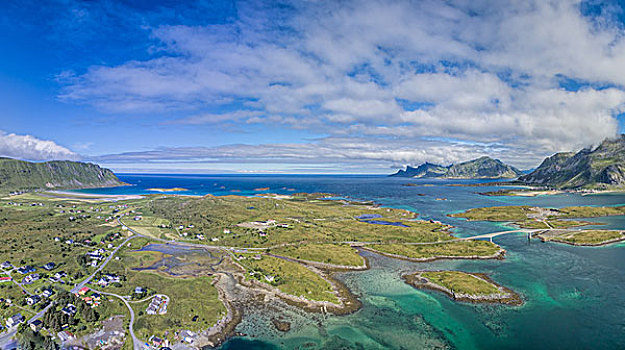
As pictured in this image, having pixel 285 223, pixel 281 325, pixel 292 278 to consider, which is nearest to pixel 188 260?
pixel 292 278

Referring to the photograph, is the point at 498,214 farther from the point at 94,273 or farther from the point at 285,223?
the point at 94,273

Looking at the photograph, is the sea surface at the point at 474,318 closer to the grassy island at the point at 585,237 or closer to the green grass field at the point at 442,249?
the green grass field at the point at 442,249

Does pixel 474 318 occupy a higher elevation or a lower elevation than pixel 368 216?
lower

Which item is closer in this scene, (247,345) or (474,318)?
(247,345)

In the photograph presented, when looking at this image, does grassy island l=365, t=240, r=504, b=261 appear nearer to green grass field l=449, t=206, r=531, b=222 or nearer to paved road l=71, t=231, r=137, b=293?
green grass field l=449, t=206, r=531, b=222

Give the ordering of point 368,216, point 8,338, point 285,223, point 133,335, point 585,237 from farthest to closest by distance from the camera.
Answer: point 368,216
point 285,223
point 585,237
point 133,335
point 8,338

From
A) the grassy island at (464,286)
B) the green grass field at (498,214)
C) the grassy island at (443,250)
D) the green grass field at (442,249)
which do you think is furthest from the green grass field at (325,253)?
the green grass field at (498,214)

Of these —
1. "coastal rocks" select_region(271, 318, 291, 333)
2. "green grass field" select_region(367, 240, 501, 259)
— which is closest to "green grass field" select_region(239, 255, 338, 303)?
"coastal rocks" select_region(271, 318, 291, 333)

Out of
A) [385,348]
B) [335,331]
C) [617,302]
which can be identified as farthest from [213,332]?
[617,302]
